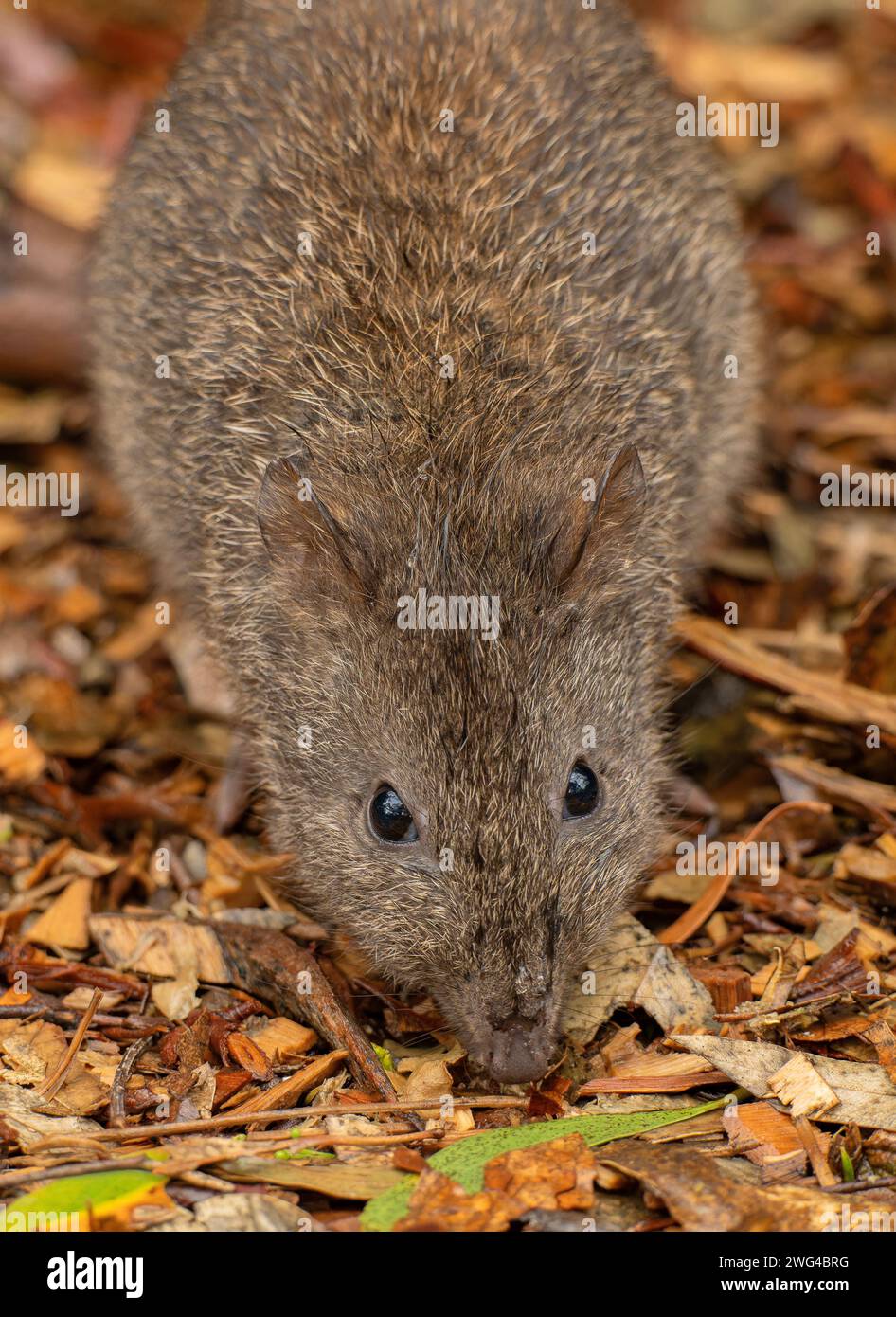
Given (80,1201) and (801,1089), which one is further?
(801,1089)

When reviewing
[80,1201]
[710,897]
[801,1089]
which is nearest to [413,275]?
[710,897]

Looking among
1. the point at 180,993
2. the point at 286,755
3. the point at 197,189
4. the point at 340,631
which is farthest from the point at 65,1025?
the point at 197,189

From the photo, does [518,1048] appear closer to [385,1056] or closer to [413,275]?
[385,1056]

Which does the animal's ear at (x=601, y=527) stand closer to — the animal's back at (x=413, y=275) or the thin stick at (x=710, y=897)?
the animal's back at (x=413, y=275)

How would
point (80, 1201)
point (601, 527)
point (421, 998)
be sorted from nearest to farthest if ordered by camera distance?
point (80, 1201)
point (601, 527)
point (421, 998)

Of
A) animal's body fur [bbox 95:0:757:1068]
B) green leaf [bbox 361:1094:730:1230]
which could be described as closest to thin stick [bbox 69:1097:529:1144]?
green leaf [bbox 361:1094:730:1230]
